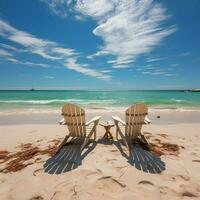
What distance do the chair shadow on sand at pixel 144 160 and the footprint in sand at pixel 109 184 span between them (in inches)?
26.4

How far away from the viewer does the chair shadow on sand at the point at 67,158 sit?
135 inches

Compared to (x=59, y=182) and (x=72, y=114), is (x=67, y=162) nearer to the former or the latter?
(x=59, y=182)

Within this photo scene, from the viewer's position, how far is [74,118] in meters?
4.44

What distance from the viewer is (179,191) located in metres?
2.64

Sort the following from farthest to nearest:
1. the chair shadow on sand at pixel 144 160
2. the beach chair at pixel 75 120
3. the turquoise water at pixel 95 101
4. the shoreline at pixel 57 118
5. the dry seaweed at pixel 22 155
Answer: the turquoise water at pixel 95 101 → the shoreline at pixel 57 118 → the beach chair at pixel 75 120 → the dry seaweed at pixel 22 155 → the chair shadow on sand at pixel 144 160

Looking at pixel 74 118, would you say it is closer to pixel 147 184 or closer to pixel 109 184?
pixel 109 184

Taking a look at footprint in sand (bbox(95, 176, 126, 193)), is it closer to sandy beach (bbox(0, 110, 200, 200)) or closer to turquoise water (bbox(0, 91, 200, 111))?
sandy beach (bbox(0, 110, 200, 200))

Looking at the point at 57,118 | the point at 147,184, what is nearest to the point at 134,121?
the point at 147,184

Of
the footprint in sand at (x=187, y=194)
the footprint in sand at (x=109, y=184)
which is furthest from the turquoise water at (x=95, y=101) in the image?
the footprint in sand at (x=187, y=194)

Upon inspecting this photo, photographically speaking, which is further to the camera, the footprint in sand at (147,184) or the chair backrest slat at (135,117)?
the chair backrest slat at (135,117)

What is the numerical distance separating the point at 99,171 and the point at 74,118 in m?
1.56

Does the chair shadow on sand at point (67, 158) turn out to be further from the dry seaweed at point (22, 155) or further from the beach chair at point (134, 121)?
the beach chair at point (134, 121)

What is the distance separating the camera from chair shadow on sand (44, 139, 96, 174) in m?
3.42

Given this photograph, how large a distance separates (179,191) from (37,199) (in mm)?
1973
